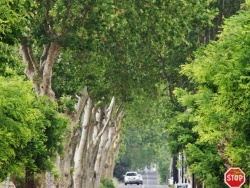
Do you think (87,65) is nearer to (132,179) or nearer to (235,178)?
(235,178)

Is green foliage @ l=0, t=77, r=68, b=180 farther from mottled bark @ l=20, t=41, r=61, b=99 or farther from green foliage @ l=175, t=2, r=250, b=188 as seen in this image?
green foliage @ l=175, t=2, r=250, b=188

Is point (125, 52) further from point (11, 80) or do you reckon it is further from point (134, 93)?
point (11, 80)

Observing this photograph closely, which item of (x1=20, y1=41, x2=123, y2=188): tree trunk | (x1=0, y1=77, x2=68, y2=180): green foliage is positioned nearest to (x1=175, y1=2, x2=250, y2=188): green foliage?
(x1=0, y1=77, x2=68, y2=180): green foliage

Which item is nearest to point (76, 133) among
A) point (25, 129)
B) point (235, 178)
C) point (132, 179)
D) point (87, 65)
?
point (87, 65)

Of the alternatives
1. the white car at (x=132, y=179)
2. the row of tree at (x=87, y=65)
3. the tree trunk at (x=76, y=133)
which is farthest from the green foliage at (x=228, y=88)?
the white car at (x=132, y=179)

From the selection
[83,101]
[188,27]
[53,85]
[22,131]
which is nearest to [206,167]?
[188,27]

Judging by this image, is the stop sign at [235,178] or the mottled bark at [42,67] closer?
the stop sign at [235,178]

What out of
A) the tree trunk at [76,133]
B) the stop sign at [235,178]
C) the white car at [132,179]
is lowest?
the stop sign at [235,178]

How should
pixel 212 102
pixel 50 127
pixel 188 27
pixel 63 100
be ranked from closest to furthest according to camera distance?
1. pixel 212 102
2. pixel 50 127
3. pixel 188 27
4. pixel 63 100

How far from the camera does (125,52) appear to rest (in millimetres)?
40656

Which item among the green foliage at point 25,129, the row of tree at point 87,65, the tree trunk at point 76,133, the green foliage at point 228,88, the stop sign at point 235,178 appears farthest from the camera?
the tree trunk at point 76,133

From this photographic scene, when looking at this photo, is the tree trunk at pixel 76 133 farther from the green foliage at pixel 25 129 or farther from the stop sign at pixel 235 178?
the stop sign at pixel 235 178

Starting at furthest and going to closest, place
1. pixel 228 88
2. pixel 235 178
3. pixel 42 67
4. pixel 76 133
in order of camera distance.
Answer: pixel 76 133
pixel 42 67
pixel 235 178
pixel 228 88

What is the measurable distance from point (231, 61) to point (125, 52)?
21193 mm
